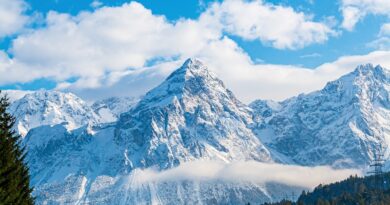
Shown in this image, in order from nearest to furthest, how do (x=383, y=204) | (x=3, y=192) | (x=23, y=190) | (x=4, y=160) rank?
(x=3, y=192)
(x=4, y=160)
(x=23, y=190)
(x=383, y=204)

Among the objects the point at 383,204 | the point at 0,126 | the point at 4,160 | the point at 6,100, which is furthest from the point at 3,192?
the point at 383,204

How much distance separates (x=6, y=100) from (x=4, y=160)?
5466 mm

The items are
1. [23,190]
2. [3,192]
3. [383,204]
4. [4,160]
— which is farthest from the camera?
[383,204]

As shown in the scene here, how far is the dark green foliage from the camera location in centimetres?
3703

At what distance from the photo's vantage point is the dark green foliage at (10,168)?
121 ft

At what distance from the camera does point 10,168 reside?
38219 millimetres

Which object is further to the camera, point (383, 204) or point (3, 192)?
point (383, 204)

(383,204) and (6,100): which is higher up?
(383,204)

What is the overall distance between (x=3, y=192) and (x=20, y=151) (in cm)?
831

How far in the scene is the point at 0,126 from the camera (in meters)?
39.8

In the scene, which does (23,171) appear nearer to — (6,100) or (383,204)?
(6,100)

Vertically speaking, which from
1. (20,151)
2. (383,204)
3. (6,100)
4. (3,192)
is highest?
(383,204)

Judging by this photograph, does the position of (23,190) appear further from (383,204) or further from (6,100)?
(383,204)

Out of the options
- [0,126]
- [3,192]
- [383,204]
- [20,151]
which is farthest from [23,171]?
[383,204]
